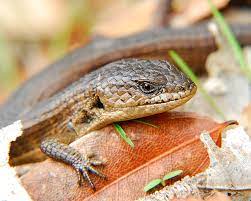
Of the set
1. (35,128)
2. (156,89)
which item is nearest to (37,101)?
(35,128)

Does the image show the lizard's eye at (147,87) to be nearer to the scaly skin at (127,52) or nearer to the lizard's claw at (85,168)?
the lizard's claw at (85,168)

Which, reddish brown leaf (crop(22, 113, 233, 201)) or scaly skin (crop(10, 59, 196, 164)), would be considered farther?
scaly skin (crop(10, 59, 196, 164))

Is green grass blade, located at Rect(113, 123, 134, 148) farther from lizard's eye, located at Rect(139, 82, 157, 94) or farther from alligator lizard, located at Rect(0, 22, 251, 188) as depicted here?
lizard's eye, located at Rect(139, 82, 157, 94)

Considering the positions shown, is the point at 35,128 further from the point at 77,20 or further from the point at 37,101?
the point at 77,20

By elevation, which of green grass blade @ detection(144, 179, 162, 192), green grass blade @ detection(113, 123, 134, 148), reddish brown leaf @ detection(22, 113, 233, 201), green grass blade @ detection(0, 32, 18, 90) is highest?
green grass blade @ detection(0, 32, 18, 90)

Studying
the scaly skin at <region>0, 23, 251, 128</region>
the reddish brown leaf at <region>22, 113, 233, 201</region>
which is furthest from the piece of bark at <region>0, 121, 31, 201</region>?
the scaly skin at <region>0, 23, 251, 128</region>

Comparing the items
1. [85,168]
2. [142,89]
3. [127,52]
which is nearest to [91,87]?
[142,89]

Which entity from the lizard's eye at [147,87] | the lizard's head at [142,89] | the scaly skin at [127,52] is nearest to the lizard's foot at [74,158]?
the lizard's head at [142,89]
